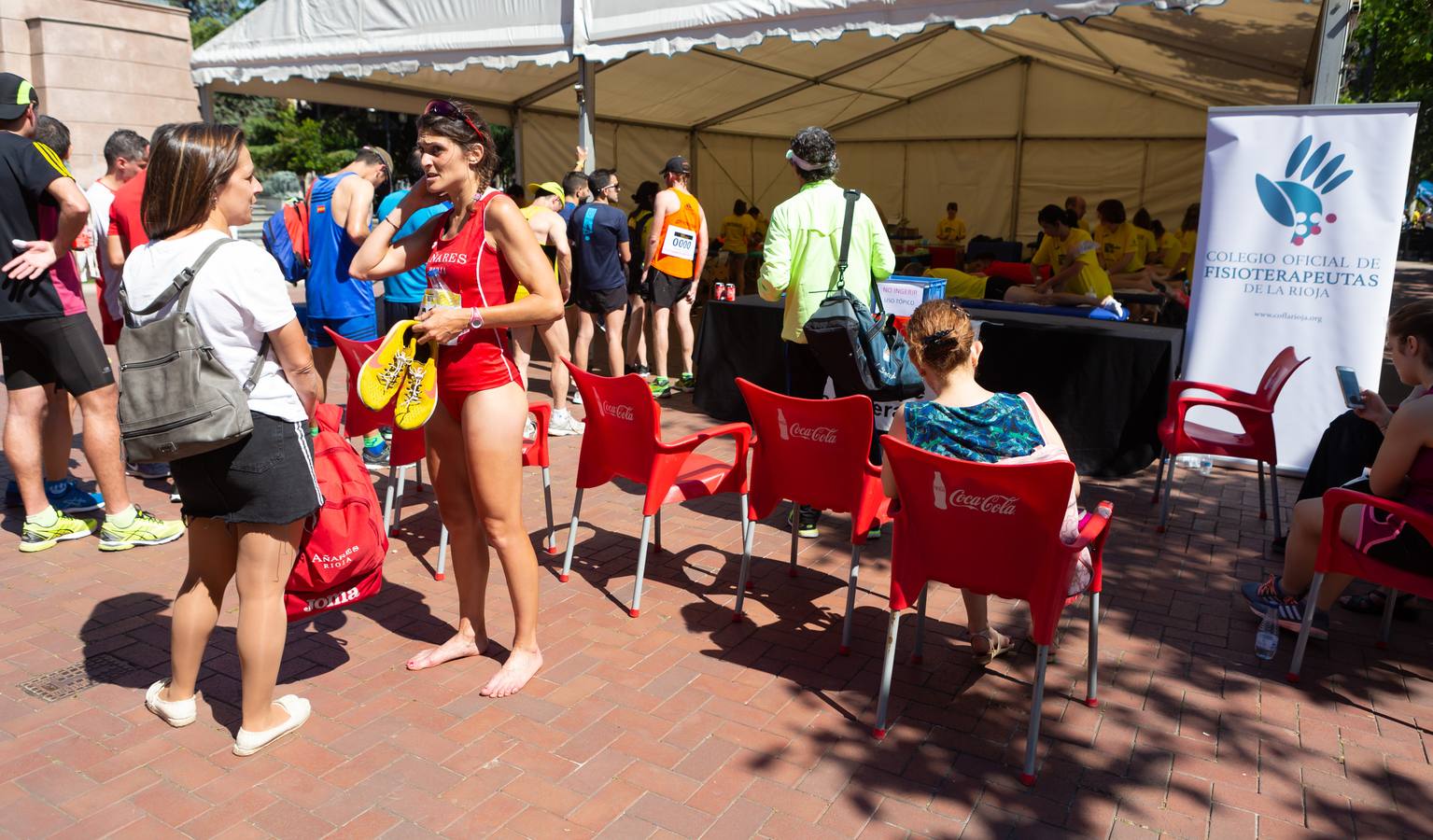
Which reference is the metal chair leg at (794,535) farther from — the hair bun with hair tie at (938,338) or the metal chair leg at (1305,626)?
the metal chair leg at (1305,626)

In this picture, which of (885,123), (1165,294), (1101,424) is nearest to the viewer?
(1101,424)

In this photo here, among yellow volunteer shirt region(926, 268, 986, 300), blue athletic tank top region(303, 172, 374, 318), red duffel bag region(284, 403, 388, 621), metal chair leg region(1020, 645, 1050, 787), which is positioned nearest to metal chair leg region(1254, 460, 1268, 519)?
metal chair leg region(1020, 645, 1050, 787)

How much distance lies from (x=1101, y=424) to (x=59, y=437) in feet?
19.0

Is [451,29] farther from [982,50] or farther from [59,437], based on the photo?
[982,50]

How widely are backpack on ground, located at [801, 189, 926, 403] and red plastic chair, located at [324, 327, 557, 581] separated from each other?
1.29m

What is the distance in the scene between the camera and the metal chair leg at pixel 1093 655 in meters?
3.02

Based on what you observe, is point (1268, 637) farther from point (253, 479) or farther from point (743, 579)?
point (253, 479)

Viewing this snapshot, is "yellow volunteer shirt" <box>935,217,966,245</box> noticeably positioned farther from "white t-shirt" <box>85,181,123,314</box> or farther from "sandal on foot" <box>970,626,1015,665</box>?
"sandal on foot" <box>970,626,1015,665</box>

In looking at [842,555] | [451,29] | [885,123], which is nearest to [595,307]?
[451,29]

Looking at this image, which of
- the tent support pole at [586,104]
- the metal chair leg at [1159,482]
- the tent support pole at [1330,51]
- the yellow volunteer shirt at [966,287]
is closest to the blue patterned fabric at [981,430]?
the metal chair leg at [1159,482]

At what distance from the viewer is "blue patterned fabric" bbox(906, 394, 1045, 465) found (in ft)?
9.23

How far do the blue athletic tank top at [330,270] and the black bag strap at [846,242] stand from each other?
2575 mm

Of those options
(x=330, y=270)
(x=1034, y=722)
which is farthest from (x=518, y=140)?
(x=1034, y=722)

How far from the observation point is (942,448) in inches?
113
